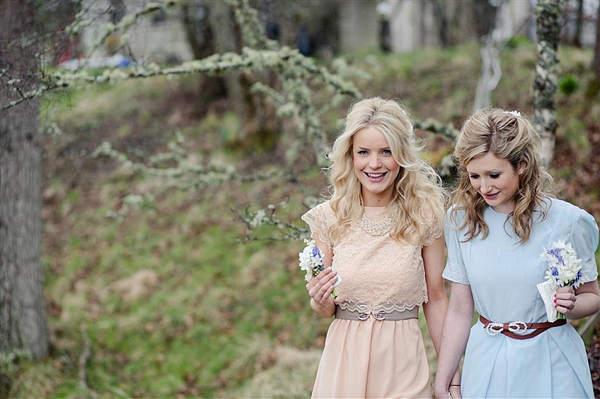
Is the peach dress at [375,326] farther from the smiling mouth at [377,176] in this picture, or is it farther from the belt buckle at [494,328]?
the belt buckle at [494,328]

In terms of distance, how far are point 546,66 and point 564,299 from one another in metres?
2.42

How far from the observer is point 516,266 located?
277 cm

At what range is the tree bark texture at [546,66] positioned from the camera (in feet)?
14.8

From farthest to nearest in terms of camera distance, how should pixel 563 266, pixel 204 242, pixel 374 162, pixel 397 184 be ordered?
1. pixel 204 242
2. pixel 397 184
3. pixel 374 162
4. pixel 563 266

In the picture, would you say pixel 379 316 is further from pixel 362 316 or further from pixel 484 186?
pixel 484 186

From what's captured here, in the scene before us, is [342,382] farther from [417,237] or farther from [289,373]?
[289,373]

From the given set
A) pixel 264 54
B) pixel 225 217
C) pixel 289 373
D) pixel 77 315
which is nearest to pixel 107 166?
pixel 225 217

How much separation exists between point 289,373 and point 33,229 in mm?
3255

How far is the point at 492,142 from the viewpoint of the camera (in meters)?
2.79

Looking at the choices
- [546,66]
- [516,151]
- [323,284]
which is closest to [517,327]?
[516,151]

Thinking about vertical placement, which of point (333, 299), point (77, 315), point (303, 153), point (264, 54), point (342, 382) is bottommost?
point (77, 315)

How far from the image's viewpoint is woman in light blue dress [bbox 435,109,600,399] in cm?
273

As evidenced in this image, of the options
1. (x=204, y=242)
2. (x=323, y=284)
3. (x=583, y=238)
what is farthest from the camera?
(x=204, y=242)

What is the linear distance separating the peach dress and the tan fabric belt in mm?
15
